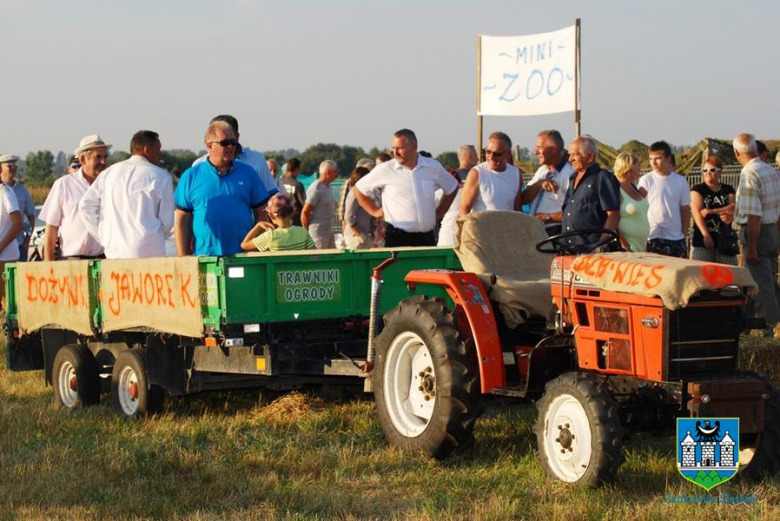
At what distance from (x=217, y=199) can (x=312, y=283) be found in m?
1.36

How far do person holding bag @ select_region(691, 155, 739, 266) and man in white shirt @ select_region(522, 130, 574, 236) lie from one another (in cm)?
187

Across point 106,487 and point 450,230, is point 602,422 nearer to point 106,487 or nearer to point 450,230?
point 106,487

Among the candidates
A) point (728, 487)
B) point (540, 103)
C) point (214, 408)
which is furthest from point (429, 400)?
point (540, 103)

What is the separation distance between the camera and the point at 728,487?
230 inches

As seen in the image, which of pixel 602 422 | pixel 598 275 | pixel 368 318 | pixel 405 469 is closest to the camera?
pixel 602 422

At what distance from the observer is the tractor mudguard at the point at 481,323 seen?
21.1ft

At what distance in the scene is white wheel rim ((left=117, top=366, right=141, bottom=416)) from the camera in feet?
28.1

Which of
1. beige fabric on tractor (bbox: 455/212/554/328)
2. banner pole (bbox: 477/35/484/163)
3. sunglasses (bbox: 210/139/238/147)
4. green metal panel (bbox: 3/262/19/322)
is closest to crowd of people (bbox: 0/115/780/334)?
sunglasses (bbox: 210/139/238/147)

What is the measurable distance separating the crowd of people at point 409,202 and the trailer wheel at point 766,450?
5.41 ft

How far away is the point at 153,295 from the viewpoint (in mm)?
8016

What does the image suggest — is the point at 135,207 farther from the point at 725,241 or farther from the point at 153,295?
the point at 725,241

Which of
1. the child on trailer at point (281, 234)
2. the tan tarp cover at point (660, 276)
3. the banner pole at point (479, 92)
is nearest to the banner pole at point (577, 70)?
the banner pole at point (479, 92)

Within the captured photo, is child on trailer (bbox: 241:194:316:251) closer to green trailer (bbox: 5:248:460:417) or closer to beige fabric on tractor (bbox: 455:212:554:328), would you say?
green trailer (bbox: 5:248:460:417)

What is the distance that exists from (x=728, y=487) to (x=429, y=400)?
71.0 inches
